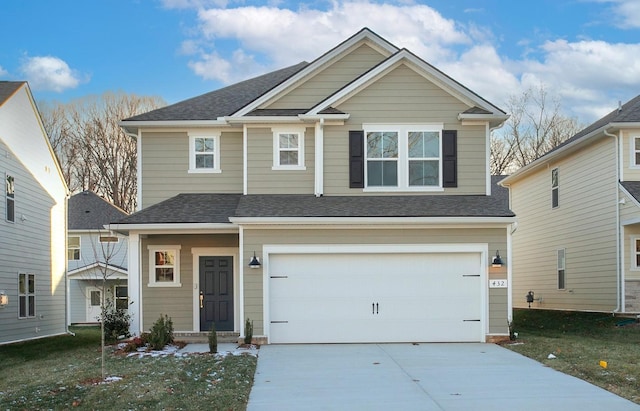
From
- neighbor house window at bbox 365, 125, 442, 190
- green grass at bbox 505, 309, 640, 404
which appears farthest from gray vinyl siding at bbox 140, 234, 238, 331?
green grass at bbox 505, 309, 640, 404

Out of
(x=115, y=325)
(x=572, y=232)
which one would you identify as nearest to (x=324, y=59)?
(x=115, y=325)

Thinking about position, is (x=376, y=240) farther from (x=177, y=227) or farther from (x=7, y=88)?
(x=7, y=88)

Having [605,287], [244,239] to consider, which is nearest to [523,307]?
[605,287]

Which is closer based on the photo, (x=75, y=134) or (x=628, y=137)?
(x=628, y=137)

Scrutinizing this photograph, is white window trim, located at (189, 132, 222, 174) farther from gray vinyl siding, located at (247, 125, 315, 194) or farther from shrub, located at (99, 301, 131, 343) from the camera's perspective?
shrub, located at (99, 301, 131, 343)

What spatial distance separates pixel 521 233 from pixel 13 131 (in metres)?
18.2

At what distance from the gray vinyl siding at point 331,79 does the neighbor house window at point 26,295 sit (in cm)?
861

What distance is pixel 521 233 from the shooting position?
28406 millimetres

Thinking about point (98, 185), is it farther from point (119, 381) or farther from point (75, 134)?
point (119, 381)

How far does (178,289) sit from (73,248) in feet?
59.8

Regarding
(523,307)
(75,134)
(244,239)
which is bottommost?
(523,307)

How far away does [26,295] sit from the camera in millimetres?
21016

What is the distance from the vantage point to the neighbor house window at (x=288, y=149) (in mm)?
18328

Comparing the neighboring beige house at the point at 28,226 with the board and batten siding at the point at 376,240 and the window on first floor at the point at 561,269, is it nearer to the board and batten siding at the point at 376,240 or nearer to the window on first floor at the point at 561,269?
the board and batten siding at the point at 376,240
